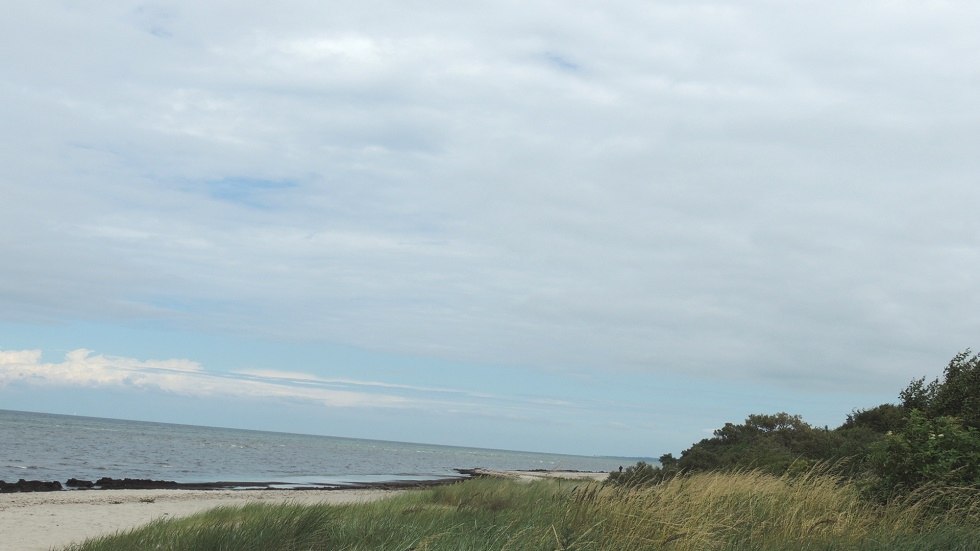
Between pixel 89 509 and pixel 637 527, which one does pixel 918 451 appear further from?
pixel 89 509

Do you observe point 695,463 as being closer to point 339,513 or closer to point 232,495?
point 339,513

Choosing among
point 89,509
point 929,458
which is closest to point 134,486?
point 89,509

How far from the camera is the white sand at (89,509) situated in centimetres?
2016

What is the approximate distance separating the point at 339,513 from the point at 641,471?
1167cm

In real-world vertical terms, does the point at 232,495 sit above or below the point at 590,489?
below

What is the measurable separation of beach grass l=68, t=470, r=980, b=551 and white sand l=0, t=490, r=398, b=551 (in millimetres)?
5602

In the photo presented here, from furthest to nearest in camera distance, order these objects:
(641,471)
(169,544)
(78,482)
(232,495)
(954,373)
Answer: (78,482) < (232,495) < (641,471) < (954,373) < (169,544)

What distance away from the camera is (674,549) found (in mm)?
9227

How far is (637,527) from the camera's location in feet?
32.3

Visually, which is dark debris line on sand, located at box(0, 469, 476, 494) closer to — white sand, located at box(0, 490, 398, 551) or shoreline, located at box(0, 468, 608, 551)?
shoreline, located at box(0, 468, 608, 551)

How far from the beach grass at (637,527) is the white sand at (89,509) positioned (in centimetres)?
560

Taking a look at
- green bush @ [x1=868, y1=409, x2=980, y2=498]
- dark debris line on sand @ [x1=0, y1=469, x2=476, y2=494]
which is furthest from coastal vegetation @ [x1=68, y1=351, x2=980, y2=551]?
dark debris line on sand @ [x1=0, y1=469, x2=476, y2=494]

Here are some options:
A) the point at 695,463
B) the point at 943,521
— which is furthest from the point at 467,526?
the point at 695,463

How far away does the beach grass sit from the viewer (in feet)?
30.3
